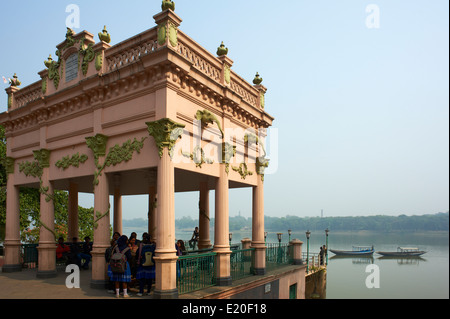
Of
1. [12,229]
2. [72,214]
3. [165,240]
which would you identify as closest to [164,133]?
[165,240]

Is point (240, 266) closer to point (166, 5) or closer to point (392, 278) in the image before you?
point (166, 5)

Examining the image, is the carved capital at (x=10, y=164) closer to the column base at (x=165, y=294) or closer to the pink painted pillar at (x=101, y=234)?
the pink painted pillar at (x=101, y=234)

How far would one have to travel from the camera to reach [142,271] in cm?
978

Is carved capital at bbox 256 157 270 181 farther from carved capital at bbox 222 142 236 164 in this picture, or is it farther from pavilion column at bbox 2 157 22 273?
pavilion column at bbox 2 157 22 273

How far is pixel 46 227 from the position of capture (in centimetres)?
1334

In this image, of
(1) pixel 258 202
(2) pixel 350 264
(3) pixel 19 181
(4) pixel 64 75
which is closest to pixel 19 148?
(3) pixel 19 181

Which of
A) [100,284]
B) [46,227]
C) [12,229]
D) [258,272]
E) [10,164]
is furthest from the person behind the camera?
[10,164]

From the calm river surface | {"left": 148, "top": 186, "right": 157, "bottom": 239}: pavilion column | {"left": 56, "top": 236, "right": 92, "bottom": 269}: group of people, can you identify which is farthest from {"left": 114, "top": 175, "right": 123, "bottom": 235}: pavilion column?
the calm river surface

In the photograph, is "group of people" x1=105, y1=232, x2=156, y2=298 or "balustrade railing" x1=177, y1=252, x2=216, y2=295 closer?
"group of people" x1=105, y1=232, x2=156, y2=298

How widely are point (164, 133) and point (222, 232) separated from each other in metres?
4.23

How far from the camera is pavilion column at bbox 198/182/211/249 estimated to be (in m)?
16.5

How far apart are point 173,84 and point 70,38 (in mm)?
5751

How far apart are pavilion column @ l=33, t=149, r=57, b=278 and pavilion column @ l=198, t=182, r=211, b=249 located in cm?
615
